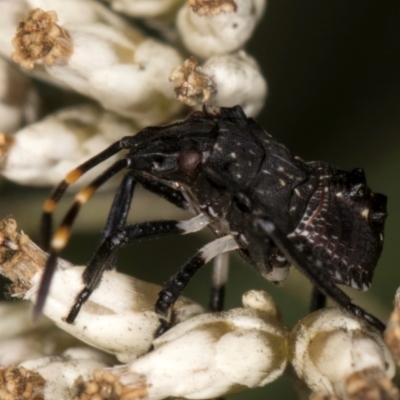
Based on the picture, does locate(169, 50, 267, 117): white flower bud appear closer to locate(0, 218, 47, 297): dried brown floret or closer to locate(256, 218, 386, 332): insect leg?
locate(256, 218, 386, 332): insect leg

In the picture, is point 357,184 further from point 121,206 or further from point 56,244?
point 56,244

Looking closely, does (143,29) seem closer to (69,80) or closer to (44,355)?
(69,80)

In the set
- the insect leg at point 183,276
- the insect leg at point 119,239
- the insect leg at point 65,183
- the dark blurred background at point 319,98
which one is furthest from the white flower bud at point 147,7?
the insect leg at point 183,276

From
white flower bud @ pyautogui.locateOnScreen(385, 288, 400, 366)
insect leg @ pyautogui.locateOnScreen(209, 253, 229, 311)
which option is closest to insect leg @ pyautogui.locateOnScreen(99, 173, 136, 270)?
insect leg @ pyautogui.locateOnScreen(209, 253, 229, 311)

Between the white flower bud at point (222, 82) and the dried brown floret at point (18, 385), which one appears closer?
the dried brown floret at point (18, 385)

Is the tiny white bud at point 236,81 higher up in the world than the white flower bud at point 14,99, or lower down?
higher up

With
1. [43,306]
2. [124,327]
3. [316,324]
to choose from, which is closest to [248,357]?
[316,324]

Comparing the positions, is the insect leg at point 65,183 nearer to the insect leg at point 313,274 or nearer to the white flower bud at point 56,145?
the white flower bud at point 56,145
